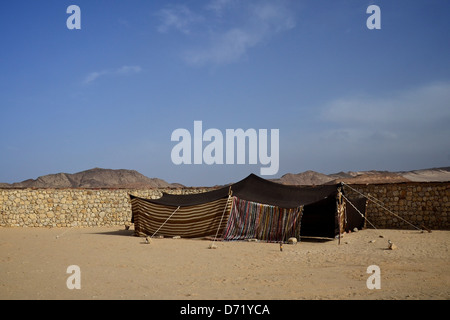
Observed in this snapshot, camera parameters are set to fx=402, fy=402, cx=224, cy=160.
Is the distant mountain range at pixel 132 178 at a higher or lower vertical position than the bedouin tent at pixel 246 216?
higher

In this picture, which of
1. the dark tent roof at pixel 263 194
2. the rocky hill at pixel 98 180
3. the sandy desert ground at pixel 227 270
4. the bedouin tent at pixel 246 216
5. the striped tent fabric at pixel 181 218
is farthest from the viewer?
the rocky hill at pixel 98 180

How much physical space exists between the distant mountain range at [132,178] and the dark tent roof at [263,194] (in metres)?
31.0

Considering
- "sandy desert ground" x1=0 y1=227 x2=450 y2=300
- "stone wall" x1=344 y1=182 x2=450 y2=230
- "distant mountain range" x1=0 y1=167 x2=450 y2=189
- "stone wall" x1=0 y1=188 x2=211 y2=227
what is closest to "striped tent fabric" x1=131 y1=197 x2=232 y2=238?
"sandy desert ground" x1=0 y1=227 x2=450 y2=300

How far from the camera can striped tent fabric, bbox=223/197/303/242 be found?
38.1 ft

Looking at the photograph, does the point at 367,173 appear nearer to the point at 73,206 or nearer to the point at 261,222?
the point at 73,206

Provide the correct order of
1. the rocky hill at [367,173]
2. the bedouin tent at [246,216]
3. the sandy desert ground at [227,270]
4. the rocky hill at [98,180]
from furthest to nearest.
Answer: the rocky hill at [98,180] < the rocky hill at [367,173] < the bedouin tent at [246,216] < the sandy desert ground at [227,270]

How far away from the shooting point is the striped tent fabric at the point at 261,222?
38.1 feet

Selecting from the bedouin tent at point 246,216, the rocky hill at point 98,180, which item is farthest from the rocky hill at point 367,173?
the bedouin tent at point 246,216

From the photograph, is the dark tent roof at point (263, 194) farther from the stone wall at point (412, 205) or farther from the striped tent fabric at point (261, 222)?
the stone wall at point (412, 205)

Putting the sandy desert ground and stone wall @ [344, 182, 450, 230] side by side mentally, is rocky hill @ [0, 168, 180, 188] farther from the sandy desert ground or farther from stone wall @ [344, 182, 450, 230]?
the sandy desert ground

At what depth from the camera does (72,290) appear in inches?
219

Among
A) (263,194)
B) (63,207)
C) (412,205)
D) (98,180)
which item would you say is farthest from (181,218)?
(98,180)
